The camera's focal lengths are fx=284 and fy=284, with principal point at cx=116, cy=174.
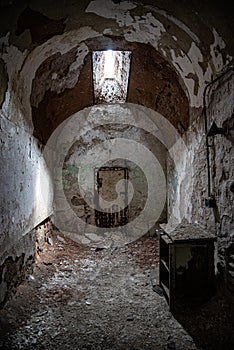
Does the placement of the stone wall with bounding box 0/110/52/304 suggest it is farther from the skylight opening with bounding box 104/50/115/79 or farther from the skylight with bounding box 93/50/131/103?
the skylight opening with bounding box 104/50/115/79

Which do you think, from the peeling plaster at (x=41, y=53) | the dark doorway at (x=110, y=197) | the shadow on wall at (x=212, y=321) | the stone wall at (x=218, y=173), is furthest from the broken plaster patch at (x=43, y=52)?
the shadow on wall at (x=212, y=321)

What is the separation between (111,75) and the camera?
225 inches

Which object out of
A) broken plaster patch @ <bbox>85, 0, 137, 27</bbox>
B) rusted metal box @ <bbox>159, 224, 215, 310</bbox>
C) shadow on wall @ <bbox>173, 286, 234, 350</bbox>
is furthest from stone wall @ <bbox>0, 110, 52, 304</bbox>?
shadow on wall @ <bbox>173, 286, 234, 350</bbox>

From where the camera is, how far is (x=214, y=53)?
10.1ft

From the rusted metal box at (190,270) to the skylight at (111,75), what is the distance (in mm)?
3079

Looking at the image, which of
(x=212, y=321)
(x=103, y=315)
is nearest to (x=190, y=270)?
(x=212, y=321)

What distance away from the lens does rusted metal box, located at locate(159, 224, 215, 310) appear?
3161 mm

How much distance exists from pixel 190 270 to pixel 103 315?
1089mm

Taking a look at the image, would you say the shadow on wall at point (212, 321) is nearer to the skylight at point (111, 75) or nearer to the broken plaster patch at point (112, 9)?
the broken plaster patch at point (112, 9)

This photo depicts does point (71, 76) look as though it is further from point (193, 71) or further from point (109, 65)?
point (193, 71)

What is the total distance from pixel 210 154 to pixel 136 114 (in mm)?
3164

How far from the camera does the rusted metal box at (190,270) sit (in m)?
3.16

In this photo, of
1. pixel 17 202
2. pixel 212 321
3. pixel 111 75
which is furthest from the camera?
pixel 111 75

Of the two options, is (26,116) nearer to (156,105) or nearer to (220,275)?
(156,105)
